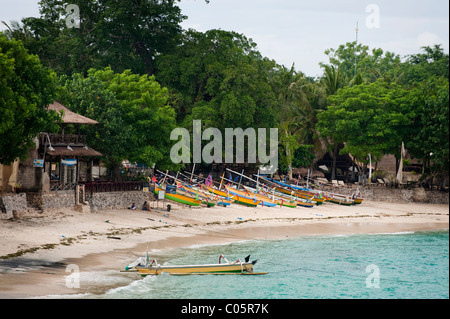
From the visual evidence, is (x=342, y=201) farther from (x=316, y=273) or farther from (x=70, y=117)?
(x=70, y=117)

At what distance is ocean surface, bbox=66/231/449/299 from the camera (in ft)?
84.0

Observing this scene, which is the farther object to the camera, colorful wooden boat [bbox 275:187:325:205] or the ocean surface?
colorful wooden boat [bbox 275:187:325:205]

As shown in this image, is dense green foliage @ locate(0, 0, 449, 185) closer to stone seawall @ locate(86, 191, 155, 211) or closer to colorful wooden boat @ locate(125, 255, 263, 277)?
stone seawall @ locate(86, 191, 155, 211)

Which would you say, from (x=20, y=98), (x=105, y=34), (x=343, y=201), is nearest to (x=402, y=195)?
(x=343, y=201)

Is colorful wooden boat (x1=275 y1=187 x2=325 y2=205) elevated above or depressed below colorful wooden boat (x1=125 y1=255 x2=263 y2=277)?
above

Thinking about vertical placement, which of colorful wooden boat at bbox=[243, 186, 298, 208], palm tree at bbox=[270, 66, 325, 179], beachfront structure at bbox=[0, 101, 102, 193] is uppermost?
palm tree at bbox=[270, 66, 325, 179]

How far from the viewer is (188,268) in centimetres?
2720

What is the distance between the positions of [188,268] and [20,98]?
46.6 ft

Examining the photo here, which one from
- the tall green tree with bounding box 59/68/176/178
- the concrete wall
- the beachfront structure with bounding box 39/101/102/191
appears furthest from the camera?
the tall green tree with bounding box 59/68/176/178

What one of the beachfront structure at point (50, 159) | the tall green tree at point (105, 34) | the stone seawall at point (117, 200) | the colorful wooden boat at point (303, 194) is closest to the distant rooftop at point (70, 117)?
the beachfront structure at point (50, 159)

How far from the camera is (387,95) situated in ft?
221

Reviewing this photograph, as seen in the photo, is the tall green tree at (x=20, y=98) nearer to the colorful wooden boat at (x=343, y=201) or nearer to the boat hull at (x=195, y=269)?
the boat hull at (x=195, y=269)

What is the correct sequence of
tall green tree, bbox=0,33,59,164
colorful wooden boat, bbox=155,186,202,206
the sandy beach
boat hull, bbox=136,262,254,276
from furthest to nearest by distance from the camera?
colorful wooden boat, bbox=155,186,202,206 → tall green tree, bbox=0,33,59,164 → boat hull, bbox=136,262,254,276 → the sandy beach

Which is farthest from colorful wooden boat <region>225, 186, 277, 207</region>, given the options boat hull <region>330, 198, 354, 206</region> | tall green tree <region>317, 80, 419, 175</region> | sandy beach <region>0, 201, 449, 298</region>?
tall green tree <region>317, 80, 419, 175</region>
